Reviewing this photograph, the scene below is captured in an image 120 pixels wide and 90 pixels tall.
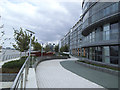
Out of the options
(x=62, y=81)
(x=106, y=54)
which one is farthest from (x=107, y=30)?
(x=62, y=81)

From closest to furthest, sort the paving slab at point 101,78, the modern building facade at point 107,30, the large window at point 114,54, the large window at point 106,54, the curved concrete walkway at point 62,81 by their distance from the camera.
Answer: the curved concrete walkway at point 62,81 → the paving slab at point 101,78 → the modern building facade at point 107,30 → the large window at point 114,54 → the large window at point 106,54

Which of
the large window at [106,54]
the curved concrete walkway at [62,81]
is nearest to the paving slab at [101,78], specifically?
the curved concrete walkway at [62,81]

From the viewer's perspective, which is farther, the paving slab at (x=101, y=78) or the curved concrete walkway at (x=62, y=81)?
the paving slab at (x=101, y=78)

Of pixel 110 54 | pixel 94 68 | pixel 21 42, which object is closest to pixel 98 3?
pixel 110 54

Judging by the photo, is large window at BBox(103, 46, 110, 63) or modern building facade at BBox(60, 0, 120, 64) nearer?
modern building facade at BBox(60, 0, 120, 64)

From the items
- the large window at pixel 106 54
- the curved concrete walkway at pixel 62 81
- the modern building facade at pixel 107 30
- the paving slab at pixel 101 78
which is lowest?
the paving slab at pixel 101 78

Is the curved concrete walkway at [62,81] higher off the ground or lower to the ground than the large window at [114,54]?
lower

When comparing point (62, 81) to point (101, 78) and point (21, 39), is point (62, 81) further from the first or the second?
point (21, 39)

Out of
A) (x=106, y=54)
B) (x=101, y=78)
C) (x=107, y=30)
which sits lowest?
(x=101, y=78)

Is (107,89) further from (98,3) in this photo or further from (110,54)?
(98,3)

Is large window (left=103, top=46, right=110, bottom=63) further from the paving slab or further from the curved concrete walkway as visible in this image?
the curved concrete walkway

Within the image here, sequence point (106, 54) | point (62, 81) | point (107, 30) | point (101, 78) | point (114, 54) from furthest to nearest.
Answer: point (106, 54) → point (114, 54) → point (107, 30) → point (101, 78) → point (62, 81)

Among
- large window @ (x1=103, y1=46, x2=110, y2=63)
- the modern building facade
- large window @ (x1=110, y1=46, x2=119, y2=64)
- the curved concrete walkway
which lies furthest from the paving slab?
large window @ (x1=103, y1=46, x2=110, y2=63)

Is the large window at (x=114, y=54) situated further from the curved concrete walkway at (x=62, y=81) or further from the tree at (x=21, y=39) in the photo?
the tree at (x=21, y=39)
